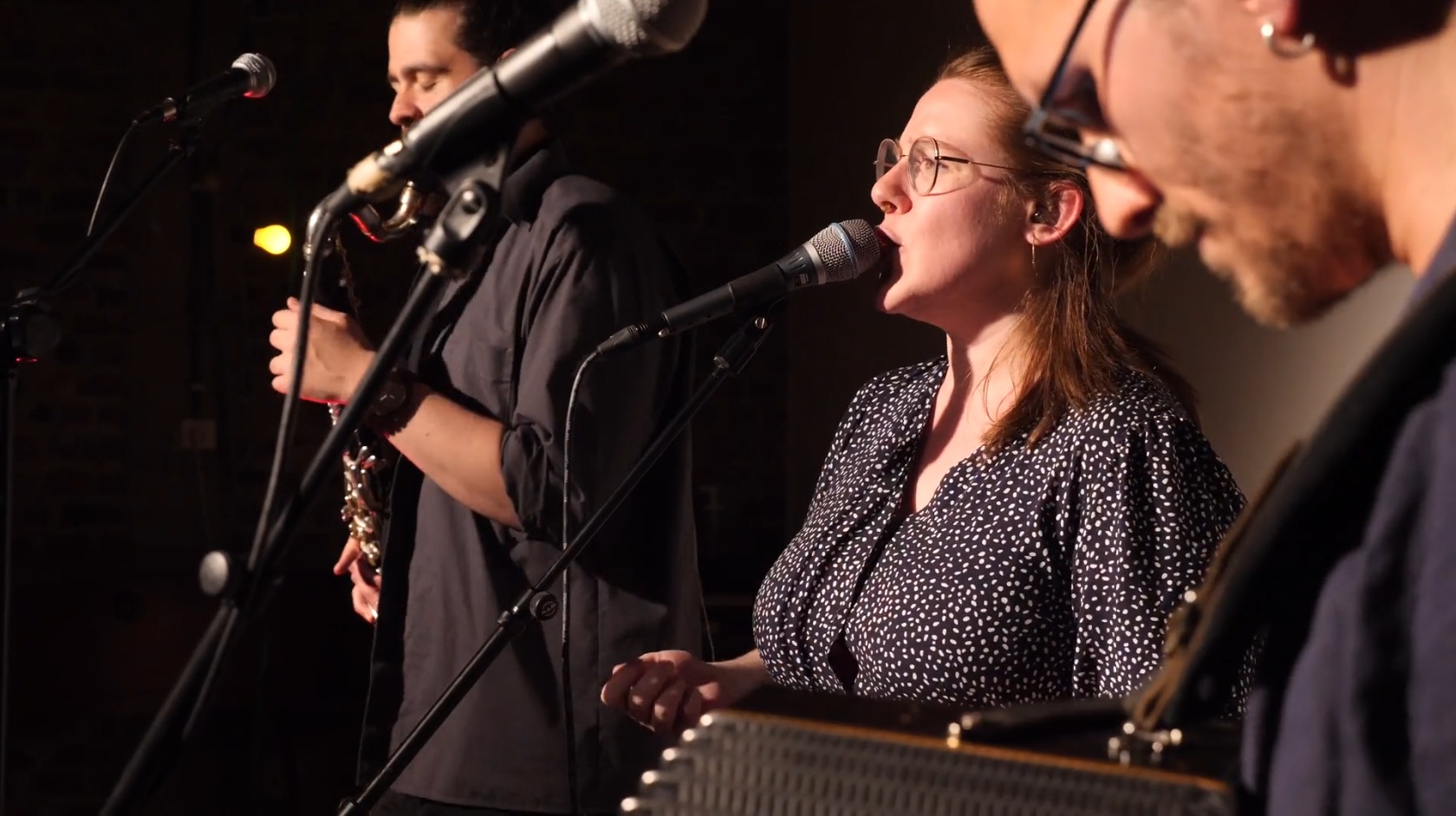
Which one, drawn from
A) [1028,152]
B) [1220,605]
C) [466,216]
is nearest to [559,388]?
[1028,152]

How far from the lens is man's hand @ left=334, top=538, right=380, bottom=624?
7.19ft

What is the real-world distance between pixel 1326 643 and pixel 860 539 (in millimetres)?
1017

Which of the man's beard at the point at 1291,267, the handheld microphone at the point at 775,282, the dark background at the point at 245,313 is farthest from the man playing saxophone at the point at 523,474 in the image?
the dark background at the point at 245,313

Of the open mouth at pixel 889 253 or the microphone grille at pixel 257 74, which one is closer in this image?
the open mouth at pixel 889 253

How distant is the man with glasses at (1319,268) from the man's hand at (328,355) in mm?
1259

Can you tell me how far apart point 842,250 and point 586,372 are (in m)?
0.41

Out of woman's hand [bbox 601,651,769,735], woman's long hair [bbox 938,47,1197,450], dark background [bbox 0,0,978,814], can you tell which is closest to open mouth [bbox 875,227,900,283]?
woman's long hair [bbox 938,47,1197,450]

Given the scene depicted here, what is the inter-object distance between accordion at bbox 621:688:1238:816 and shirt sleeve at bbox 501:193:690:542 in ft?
3.24

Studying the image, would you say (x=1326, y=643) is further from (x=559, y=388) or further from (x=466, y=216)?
(x=559, y=388)

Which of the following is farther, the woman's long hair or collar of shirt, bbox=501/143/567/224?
collar of shirt, bbox=501/143/567/224

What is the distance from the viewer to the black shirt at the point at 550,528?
1791 millimetres

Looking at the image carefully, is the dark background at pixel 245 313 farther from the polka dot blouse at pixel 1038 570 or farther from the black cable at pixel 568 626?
the polka dot blouse at pixel 1038 570

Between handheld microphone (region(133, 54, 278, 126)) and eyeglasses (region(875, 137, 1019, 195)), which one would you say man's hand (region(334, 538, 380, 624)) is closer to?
handheld microphone (region(133, 54, 278, 126))

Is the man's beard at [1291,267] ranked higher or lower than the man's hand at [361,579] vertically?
higher
